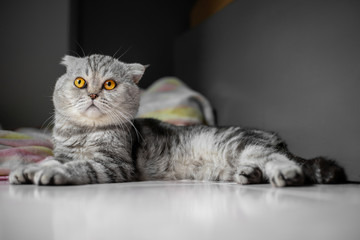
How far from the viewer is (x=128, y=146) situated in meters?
1.56

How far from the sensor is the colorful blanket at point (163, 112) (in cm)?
175

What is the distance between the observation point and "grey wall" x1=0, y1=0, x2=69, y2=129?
2711mm

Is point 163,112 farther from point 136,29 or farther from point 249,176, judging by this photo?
point 249,176

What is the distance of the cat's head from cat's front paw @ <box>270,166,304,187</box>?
78 cm

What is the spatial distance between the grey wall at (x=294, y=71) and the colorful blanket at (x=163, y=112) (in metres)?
0.18

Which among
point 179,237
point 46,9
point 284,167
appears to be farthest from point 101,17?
point 179,237

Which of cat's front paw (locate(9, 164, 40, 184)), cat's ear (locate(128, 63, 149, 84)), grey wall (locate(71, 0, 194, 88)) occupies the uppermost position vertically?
grey wall (locate(71, 0, 194, 88))

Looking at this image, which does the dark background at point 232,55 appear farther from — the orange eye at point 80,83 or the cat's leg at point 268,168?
the orange eye at point 80,83

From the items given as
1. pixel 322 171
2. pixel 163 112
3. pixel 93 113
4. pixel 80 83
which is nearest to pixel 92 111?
pixel 93 113

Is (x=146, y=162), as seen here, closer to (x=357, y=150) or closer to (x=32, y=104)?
(x=357, y=150)

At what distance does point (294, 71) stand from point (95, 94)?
Result: 1.07 metres

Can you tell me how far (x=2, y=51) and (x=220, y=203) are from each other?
259cm

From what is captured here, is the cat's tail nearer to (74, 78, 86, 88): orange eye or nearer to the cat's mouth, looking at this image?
the cat's mouth

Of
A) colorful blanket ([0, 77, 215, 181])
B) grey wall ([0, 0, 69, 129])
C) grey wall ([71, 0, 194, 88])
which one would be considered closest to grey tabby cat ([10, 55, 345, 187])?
colorful blanket ([0, 77, 215, 181])
